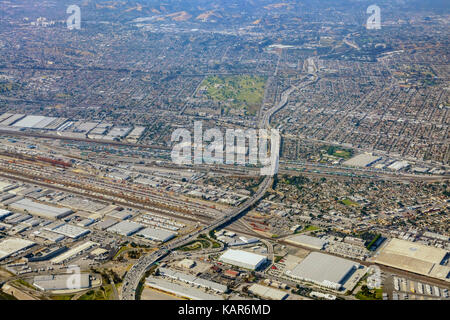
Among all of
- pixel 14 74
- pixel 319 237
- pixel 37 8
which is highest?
pixel 37 8

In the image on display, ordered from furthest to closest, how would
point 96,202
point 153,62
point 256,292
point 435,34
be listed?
1. point 435,34
2. point 153,62
3. point 96,202
4. point 256,292

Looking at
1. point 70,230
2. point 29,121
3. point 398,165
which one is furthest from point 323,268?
point 29,121

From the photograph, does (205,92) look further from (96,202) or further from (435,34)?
(435,34)

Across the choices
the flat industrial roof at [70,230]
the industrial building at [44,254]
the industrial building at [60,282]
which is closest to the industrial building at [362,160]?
the flat industrial roof at [70,230]

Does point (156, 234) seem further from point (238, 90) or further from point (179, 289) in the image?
point (238, 90)

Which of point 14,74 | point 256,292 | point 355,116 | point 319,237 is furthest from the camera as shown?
point 14,74

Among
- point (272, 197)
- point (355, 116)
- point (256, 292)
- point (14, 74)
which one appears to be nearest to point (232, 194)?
point (272, 197)

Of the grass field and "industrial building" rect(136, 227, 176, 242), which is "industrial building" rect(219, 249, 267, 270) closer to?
"industrial building" rect(136, 227, 176, 242)
